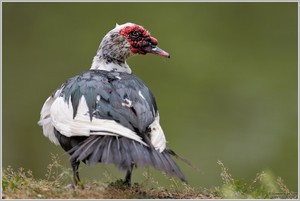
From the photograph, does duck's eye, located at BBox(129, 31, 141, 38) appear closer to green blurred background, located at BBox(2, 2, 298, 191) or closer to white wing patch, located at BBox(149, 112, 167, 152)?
white wing patch, located at BBox(149, 112, 167, 152)

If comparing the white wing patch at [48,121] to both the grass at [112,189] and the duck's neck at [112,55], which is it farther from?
the duck's neck at [112,55]

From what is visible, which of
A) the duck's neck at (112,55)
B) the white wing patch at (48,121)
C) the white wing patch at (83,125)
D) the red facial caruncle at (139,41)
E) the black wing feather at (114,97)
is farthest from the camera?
the red facial caruncle at (139,41)

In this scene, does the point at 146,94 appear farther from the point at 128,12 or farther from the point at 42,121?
the point at 128,12

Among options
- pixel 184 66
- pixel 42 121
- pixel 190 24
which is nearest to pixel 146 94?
pixel 42 121

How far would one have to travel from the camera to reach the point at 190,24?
20.7 metres

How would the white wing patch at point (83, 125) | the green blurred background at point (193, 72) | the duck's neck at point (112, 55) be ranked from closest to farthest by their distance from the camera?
the white wing patch at point (83, 125)
the duck's neck at point (112, 55)
the green blurred background at point (193, 72)

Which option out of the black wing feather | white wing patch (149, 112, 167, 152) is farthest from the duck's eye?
white wing patch (149, 112, 167, 152)

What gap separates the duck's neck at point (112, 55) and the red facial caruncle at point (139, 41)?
8 centimetres

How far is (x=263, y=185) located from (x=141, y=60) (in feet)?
35.8

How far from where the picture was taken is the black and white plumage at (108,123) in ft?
24.7

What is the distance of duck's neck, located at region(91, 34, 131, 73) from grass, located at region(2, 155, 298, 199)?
159 cm

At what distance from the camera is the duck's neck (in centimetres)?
952

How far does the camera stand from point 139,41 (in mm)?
9719

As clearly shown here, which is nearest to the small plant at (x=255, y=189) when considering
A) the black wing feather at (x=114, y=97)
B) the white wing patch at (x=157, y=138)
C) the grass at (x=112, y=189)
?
the grass at (x=112, y=189)
